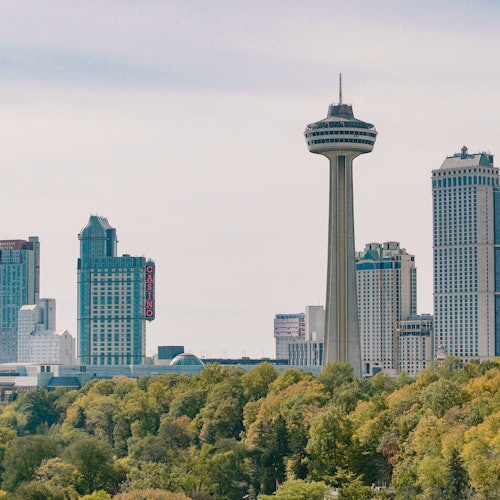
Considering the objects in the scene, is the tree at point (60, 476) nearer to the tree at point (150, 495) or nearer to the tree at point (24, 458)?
the tree at point (24, 458)

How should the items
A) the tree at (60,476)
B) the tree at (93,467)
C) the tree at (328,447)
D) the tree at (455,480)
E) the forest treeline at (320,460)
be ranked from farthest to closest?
the tree at (328,447)
the tree at (93,467)
the tree at (60,476)
the forest treeline at (320,460)
the tree at (455,480)

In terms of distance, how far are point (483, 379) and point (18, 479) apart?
5249cm

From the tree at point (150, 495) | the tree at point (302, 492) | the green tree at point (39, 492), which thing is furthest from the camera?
the green tree at point (39, 492)

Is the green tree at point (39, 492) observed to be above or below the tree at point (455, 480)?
below

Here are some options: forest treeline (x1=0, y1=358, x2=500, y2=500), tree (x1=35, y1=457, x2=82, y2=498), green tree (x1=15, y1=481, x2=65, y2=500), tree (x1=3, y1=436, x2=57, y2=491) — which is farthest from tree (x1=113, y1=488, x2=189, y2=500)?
tree (x1=3, y1=436, x2=57, y2=491)

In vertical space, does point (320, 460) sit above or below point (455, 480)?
above

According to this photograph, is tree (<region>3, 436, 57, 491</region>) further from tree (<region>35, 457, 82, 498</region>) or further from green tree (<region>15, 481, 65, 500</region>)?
green tree (<region>15, 481, 65, 500</region>)

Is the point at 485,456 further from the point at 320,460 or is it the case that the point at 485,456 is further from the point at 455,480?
the point at 320,460

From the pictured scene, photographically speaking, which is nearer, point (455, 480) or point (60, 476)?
point (455, 480)

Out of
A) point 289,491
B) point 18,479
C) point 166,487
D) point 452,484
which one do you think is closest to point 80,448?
point 18,479

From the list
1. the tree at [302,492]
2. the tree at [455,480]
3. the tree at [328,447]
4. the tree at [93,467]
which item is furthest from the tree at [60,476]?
the tree at [455,480]

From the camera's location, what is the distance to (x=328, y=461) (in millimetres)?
165875

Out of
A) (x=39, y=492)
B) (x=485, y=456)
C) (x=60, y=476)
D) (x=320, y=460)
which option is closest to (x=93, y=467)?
(x=60, y=476)

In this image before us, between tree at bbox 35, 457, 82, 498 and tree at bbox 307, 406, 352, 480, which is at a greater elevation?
tree at bbox 307, 406, 352, 480
